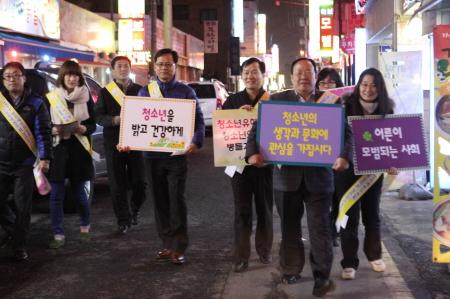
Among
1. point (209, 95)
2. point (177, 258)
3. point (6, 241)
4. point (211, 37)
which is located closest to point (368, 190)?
point (177, 258)

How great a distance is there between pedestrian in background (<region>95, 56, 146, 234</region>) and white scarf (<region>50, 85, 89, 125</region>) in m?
0.24

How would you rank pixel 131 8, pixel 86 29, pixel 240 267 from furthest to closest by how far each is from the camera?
pixel 131 8 < pixel 86 29 < pixel 240 267

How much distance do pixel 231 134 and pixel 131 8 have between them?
62.5 ft

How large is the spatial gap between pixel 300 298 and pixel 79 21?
17922 millimetres

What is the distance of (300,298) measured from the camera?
15.5 ft

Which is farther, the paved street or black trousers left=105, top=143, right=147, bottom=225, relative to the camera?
black trousers left=105, top=143, right=147, bottom=225

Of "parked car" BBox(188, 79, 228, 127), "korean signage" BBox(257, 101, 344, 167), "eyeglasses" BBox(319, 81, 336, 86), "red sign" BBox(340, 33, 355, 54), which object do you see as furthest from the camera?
"red sign" BBox(340, 33, 355, 54)

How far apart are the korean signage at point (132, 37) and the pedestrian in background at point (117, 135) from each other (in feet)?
55.1

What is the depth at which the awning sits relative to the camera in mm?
13104

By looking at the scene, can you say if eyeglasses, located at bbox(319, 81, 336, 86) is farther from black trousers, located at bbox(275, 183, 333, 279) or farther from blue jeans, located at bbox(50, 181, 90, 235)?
blue jeans, located at bbox(50, 181, 90, 235)

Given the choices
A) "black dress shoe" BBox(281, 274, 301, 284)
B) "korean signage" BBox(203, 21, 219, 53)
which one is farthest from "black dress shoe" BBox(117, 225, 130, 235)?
"korean signage" BBox(203, 21, 219, 53)

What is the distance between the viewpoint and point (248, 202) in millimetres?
5473

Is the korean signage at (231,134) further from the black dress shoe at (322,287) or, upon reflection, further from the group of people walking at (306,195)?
the black dress shoe at (322,287)

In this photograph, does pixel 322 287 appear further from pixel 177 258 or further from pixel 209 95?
pixel 209 95
